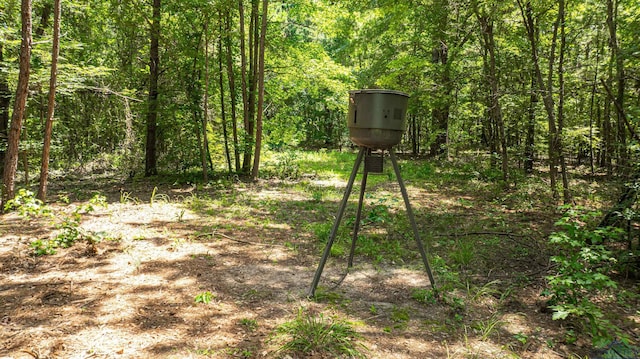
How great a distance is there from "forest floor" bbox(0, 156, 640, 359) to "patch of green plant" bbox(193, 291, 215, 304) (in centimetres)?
3

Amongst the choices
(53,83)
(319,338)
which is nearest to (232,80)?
(53,83)

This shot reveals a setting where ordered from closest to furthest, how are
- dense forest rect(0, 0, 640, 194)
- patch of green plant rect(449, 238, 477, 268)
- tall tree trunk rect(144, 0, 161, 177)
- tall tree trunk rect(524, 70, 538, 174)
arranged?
patch of green plant rect(449, 238, 477, 268), dense forest rect(0, 0, 640, 194), tall tree trunk rect(524, 70, 538, 174), tall tree trunk rect(144, 0, 161, 177)

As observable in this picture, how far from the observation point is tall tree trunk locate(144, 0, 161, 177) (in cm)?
1002

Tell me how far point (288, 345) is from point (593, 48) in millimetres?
18043

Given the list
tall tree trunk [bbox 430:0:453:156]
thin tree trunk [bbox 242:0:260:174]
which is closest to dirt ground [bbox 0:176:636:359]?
tall tree trunk [bbox 430:0:453:156]

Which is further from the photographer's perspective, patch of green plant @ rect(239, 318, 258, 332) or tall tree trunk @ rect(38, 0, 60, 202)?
tall tree trunk @ rect(38, 0, 60, 202)

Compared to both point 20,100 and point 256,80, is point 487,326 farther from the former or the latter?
point 256,80

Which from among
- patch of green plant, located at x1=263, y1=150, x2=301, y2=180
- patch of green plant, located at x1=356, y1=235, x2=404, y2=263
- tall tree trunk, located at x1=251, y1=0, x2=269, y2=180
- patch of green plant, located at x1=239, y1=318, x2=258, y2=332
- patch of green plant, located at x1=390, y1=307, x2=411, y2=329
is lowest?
patch of green plant, located at x1=239, y1=318, x2=258, y2=332

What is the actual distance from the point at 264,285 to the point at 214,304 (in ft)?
2.20

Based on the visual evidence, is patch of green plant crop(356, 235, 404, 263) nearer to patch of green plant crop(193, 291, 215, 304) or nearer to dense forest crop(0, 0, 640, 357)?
patch of green plant crop(193, 291, 215, 304)

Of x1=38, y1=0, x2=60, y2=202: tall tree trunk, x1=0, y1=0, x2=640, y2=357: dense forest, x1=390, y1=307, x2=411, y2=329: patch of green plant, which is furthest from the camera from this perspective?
x1=0, y1=0, x2=640, y2=357: dense forest

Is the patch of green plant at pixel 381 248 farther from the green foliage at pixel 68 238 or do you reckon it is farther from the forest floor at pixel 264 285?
the green foliage at pixel 68 238

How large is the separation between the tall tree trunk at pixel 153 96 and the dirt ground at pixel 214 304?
5.55 m

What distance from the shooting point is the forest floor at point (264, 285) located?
2.93m
